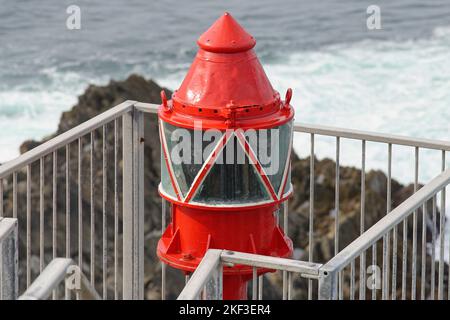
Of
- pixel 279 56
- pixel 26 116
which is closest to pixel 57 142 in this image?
pixel 26 116

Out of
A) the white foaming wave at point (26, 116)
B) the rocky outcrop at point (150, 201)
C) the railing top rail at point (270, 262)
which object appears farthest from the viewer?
the white foaming wave at point (26, 116)

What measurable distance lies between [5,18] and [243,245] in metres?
23.5

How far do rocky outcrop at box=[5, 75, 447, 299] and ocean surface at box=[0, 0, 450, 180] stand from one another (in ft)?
15.9

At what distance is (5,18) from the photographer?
28500 millimetres

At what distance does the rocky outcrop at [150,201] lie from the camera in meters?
13.7

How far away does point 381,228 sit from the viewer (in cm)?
500

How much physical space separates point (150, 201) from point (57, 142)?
28.6 ft

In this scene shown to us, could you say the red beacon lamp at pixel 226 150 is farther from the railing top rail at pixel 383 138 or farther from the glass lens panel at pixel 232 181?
the railing top rail at pixel 383 138

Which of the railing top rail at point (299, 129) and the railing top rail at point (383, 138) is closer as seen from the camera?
the railing top rail at point (299, 129)

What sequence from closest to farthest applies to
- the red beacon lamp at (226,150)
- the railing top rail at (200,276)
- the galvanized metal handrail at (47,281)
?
the galvanized metal handrail at (47,281)
the railing top rail at (200,276)
the red beacon lamp at (226,150)

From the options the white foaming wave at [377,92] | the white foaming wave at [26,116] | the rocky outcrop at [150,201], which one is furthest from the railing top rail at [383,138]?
the white foaming wave at [26,116]

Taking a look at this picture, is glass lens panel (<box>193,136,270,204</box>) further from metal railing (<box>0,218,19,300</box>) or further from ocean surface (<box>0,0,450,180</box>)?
ocean surface (<box>0,0,450,180</box>)

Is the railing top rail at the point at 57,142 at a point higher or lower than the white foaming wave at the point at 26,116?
higher

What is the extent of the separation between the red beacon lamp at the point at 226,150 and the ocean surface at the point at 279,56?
1543 centimetres
